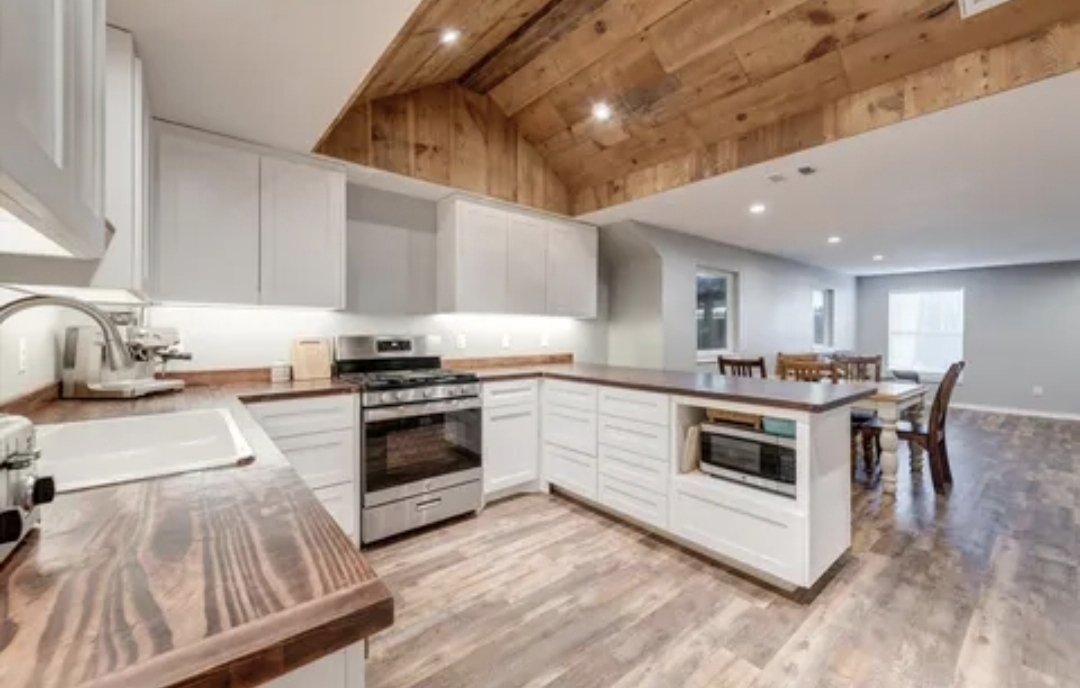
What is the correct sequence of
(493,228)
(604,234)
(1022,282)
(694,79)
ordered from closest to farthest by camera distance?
(694,79), (493,228), (604,234), (1022,282)

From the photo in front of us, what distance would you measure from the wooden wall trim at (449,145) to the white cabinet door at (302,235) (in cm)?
22

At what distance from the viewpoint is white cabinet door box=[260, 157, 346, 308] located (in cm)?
269

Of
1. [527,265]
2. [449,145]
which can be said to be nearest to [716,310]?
[527,265]

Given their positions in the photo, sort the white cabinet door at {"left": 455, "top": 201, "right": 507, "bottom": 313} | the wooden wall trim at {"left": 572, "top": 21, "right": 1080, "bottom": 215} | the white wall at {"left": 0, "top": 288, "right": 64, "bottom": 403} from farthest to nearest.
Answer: the white cabinet door at {"left": 455, "top": 201, "right": 507, "bottom": 313}, the wooden wall trim at {"left": 572, "top": 21, "right": 1080, "bottom": 215}, the white wall at {"left": 0, "top": 288, "right": 64, "bottom": 403}

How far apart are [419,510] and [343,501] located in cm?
46

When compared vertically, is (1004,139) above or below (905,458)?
→ above

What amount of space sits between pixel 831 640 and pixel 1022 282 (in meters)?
7.62

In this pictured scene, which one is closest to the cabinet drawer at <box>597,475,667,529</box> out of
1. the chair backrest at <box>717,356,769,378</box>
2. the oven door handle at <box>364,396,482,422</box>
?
the oven door handle at <box>364,396,482,422</box>

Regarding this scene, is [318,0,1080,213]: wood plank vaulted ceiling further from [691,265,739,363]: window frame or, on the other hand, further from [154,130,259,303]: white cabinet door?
[691,265,739,363]: window frame

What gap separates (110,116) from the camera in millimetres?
1578

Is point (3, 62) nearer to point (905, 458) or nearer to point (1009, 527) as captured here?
→ point (1009, 527)

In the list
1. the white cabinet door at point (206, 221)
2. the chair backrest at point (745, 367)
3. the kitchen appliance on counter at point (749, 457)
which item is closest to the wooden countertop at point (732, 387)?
the kitchen appliance on counter at point (749, 457)

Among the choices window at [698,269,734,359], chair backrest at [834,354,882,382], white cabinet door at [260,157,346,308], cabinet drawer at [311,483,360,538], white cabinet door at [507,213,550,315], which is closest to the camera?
cabinet drawer at [311,483,360,538]

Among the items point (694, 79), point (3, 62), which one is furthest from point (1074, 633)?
point (3, 62)
